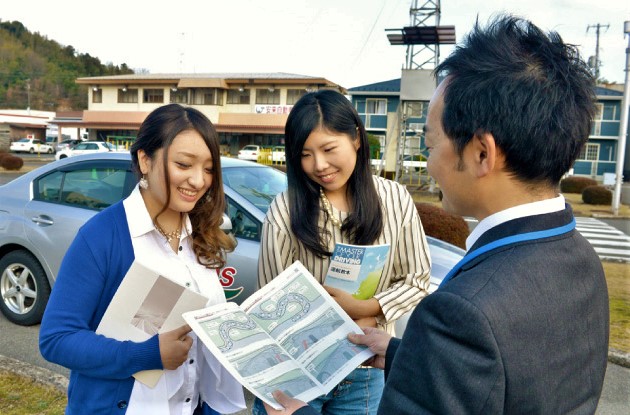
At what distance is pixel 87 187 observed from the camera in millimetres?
4559

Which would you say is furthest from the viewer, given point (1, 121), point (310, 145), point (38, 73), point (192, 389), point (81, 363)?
point (38, 73)

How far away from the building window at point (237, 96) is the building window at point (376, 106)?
30.6 feet

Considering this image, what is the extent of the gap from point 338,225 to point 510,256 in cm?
102

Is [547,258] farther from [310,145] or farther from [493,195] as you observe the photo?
[310,145]

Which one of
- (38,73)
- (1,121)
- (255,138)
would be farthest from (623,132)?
(38,73)

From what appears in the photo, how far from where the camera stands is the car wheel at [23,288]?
4.60 meters

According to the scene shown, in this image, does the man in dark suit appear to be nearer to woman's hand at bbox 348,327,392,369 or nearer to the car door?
woman's hand at bbox 348,327,392,369

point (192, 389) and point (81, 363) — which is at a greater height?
point (81, 363)

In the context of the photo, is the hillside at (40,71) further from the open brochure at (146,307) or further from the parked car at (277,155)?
the open brochure at (146,307)

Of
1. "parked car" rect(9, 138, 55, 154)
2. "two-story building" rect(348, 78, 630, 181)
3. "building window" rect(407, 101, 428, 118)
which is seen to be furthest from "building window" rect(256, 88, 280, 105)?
"parked car" rect(9, 138, 55, 154)

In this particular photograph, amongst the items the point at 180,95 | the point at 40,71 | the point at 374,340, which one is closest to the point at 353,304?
the point at 374,340

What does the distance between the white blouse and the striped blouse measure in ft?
0.83

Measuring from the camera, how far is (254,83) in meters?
37.8

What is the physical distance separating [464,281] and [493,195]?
0.70ft
